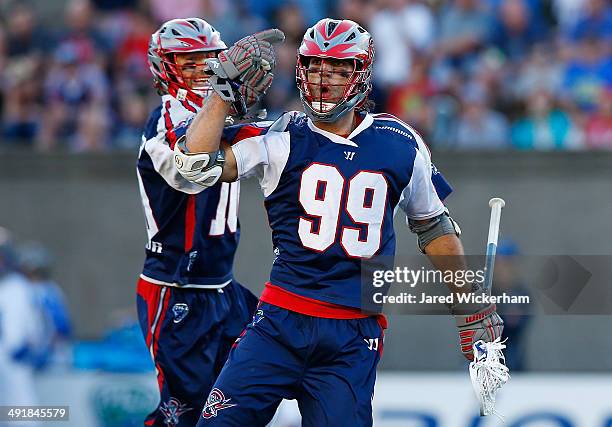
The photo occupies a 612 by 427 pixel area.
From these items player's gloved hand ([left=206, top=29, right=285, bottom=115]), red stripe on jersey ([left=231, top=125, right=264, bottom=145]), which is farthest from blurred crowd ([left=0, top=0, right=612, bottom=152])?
player's gloved hand ([left=206, top=29, right=285, bottom=115])

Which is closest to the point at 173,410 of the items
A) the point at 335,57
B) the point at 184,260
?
the point at 184,260

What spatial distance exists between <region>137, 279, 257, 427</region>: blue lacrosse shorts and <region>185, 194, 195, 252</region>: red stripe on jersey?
275mm

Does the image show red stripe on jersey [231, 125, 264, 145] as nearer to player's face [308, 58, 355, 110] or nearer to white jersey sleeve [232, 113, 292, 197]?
white jersey sleeve [232, 113, 292, 197]

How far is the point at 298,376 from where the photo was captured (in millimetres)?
5613

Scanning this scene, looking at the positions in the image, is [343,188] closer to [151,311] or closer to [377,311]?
[377,311]

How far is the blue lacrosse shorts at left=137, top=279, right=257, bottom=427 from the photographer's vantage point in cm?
662

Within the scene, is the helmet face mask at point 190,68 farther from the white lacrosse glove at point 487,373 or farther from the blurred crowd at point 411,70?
the blurred crowd at point 411,70

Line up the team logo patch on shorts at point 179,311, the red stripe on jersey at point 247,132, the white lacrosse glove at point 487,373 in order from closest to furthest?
the red stripe on jersey at point 247,132 → the white lacrosse glove at point 487,373 → the team logo patch on shorts at point 179,311

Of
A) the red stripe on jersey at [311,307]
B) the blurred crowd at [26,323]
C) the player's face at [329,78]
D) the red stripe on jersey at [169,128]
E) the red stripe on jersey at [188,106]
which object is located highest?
the player's face at [329,78]

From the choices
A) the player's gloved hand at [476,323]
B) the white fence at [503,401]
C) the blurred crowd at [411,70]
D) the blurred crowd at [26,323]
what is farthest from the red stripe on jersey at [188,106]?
the blurred crowd at [411,70]

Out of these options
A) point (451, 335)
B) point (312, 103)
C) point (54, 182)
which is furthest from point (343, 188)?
point (54, 182)

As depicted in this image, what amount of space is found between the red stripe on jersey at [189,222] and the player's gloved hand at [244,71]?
1.08 meters

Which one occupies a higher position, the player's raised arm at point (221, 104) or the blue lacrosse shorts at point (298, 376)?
the player's raised arm at point (221, 104)

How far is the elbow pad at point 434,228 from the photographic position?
594 cm
